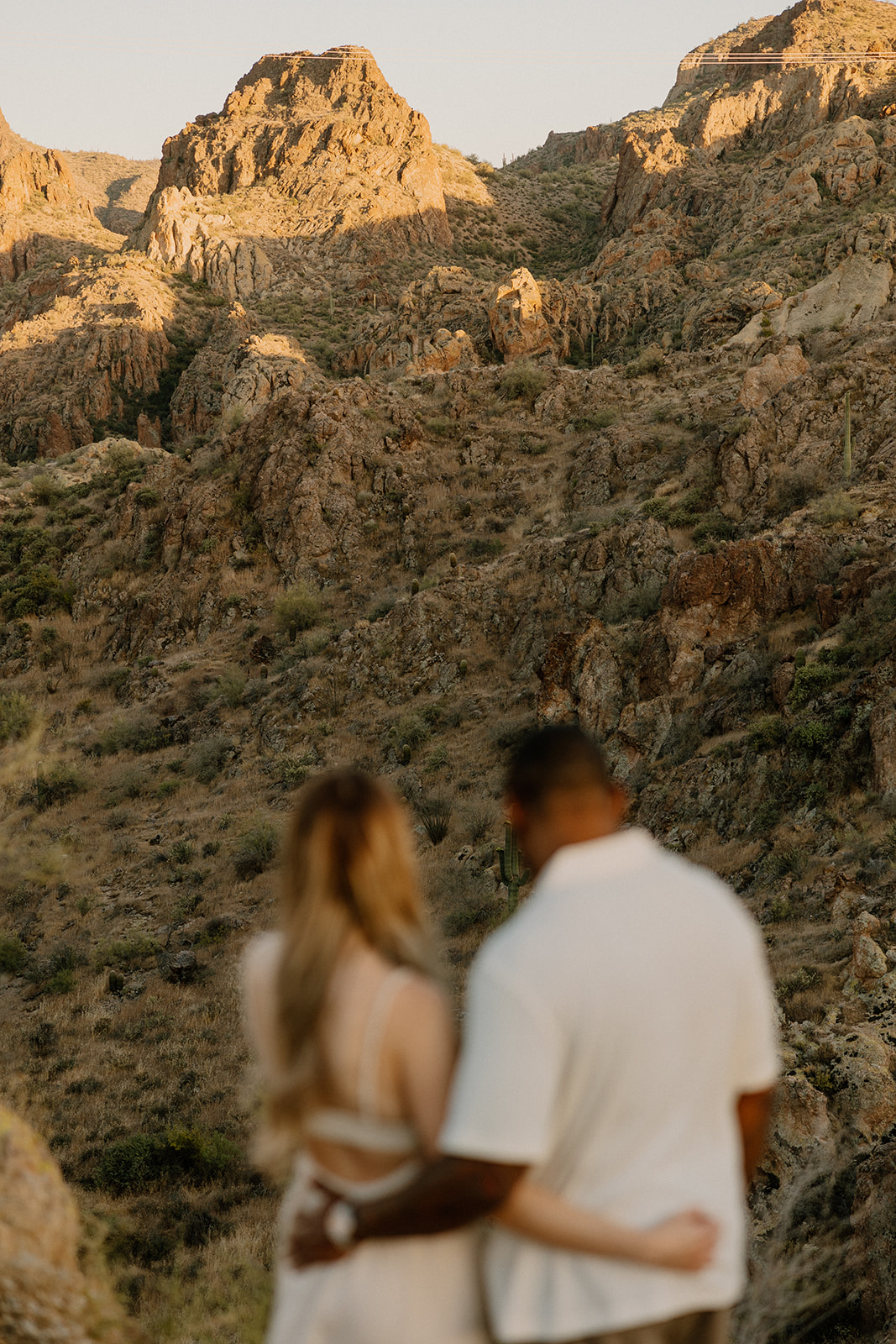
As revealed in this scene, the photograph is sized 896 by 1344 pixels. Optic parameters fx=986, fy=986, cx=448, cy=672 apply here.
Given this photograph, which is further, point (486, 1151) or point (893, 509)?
point (893, 509)

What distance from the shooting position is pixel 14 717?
1016 inches

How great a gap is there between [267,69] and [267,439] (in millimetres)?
58482

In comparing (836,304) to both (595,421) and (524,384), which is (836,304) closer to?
(595,421)

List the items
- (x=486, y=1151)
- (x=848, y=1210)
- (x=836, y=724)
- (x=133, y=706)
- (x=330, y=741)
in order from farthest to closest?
(x=133, y=706)
(x=330, y=741)
(x=836, y=724)
(x=848, y=1210)
(x=486, y=1151)

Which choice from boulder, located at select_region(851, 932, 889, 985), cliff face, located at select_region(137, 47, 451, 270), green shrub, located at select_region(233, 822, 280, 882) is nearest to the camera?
boulder, located at select_region(851, 932, 889, 985)

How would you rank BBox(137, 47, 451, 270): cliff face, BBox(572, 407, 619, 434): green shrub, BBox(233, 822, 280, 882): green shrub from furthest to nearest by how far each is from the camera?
BBox(137, 47, 451, 270): cliff face → BBox(572, 407, 619, 434): green shrub → BBox(233, 822, 280, 882): green shrub

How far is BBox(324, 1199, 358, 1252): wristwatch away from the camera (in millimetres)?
1661

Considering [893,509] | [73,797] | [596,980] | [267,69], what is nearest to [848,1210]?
[596,980]

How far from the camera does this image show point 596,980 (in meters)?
1.57

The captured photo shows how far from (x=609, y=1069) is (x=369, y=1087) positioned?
1.32ft

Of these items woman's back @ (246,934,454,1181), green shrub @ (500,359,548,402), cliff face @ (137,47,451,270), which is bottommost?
woman's back @ (246,934,454,1181)

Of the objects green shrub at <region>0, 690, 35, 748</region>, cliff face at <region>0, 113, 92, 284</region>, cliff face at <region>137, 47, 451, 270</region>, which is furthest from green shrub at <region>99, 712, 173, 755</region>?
cliff face at <region>0, 113, 92, 284</region>

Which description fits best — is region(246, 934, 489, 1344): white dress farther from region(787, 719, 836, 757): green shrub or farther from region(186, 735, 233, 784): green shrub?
region(186, 735, 233, 784): green shrub

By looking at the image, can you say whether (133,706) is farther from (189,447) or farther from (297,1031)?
(297,1031)
